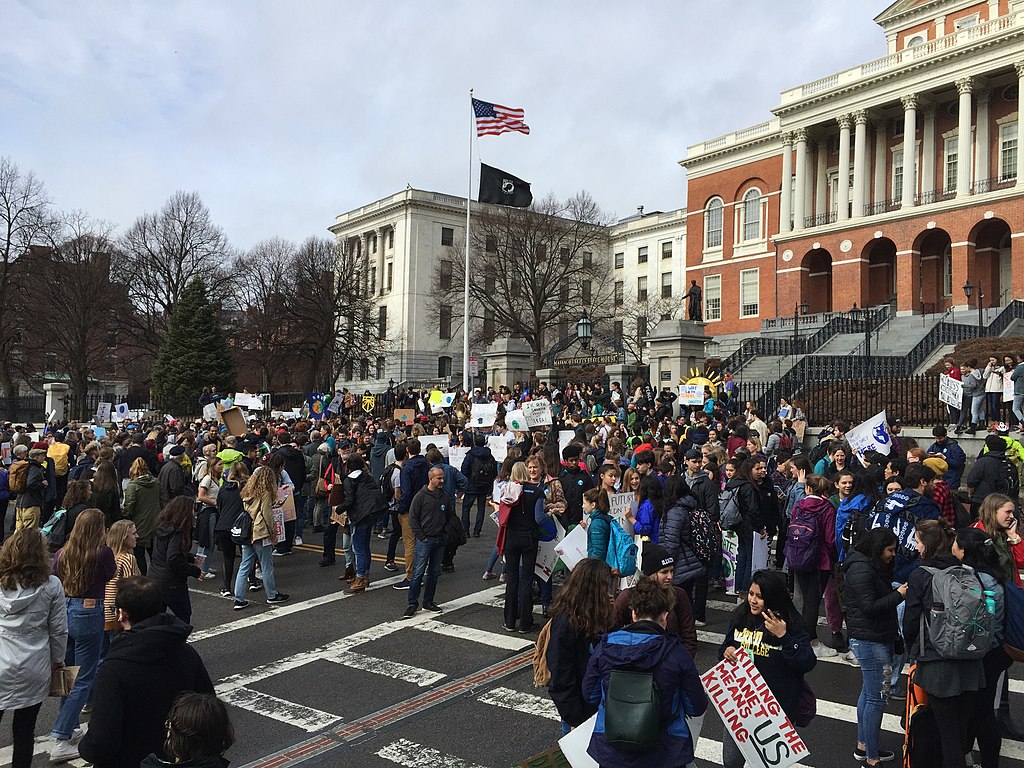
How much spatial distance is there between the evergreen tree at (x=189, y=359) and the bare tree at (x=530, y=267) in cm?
1597

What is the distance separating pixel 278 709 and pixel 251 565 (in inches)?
151

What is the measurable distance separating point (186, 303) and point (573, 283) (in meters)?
25.7

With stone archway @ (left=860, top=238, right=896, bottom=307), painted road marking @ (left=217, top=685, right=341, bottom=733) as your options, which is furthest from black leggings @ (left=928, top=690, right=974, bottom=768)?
stone archway @ (left=860, top=238, right=896, bottom=307)

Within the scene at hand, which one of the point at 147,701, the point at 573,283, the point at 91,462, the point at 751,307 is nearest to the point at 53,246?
the point at 573,283

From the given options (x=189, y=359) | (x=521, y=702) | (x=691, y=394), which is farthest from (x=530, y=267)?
(x=521, y=702)

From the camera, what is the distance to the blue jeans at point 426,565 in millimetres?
9469

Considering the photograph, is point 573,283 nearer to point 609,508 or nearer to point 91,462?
point 91,462

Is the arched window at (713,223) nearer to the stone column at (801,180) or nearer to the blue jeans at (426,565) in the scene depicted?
the stone column at (801,180)

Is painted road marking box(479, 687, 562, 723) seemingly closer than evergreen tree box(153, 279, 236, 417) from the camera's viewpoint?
Yes

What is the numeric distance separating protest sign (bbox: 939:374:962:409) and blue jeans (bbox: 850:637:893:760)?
549 inches

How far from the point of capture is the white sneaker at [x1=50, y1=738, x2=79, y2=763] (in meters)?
5.85

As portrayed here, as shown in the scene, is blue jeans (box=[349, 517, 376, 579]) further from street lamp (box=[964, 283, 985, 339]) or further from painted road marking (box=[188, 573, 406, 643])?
street lamp (box=[964, 283, 985, 339])

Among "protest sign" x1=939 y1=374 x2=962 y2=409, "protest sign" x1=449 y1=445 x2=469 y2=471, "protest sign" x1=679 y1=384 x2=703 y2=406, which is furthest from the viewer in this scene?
"protest sign" x1=679 y1=384 x2=703 y2=406

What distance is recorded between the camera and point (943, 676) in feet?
15.6
